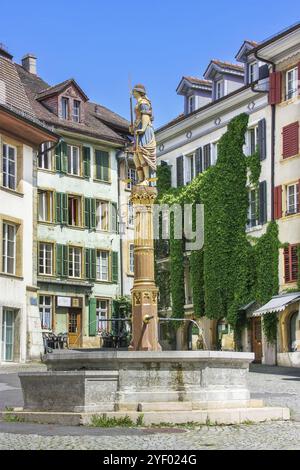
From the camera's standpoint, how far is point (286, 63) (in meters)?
→ 41.3

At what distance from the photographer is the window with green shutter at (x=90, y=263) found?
52.2m

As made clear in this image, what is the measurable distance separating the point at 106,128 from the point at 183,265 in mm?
10867

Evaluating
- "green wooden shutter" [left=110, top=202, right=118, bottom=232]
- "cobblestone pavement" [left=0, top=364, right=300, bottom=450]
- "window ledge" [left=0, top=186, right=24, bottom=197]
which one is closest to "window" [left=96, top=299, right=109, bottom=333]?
"green wooden shutter" [left=110, top=202, right=118, bottom=232]

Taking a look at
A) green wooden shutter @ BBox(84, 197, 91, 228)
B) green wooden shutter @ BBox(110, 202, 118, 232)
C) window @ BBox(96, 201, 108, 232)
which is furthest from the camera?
green wooden shutter @ BBox(110, 202, 118, 232)

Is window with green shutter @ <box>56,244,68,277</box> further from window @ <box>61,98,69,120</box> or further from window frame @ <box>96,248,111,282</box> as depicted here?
window @ <box>61,98,69,120</box>

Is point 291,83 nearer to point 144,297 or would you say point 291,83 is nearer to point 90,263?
point 90,263

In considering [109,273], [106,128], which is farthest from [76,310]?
[106,128]

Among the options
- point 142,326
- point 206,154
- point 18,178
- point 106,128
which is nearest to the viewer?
point 142,326

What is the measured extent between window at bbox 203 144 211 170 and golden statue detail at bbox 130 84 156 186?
1080 inches

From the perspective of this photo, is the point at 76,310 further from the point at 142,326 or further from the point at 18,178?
the point at 142,326

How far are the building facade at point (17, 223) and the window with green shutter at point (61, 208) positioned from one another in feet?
37.2

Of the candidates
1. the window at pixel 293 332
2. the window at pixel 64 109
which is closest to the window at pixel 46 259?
the window at pixel 64 109

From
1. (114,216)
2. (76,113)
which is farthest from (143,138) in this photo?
(114,216)

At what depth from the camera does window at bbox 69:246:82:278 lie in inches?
2032
